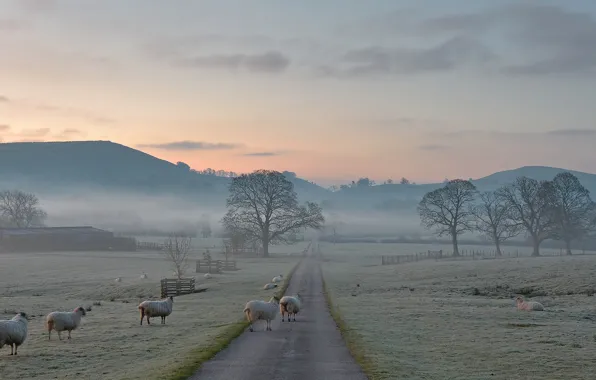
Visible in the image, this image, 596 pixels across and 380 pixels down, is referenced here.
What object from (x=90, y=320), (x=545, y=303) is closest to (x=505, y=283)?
(x=545, y=303)

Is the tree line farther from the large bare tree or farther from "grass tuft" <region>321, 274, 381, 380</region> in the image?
"grass tuft" <region>321, 274, 381, 380</region>

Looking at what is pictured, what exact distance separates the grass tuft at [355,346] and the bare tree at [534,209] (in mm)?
75445

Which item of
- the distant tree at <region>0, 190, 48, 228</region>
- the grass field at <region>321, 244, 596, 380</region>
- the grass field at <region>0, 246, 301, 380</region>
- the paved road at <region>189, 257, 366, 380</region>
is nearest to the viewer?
the paved road at <region>189, 257, 366, 380</region>

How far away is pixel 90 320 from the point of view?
1478 inches

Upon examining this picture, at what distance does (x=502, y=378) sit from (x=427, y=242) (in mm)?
159885

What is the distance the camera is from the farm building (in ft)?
477

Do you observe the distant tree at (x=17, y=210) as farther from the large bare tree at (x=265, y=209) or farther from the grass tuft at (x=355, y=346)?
the grass tuft at (x=355, y=346)

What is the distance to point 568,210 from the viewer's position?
340 feet

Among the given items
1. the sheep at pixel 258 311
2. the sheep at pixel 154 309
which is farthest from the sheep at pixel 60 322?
the sheep at pixel 258 311

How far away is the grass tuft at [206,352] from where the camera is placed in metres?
19.6

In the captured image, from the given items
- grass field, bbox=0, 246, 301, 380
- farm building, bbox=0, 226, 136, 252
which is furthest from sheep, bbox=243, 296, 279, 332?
farm building, bbox=0, 226, 136, 252

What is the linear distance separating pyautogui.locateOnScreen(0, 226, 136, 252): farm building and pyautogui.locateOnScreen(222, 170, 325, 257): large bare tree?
46055mm

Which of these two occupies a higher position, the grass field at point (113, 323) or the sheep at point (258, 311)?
the sheep at point (258, 311)

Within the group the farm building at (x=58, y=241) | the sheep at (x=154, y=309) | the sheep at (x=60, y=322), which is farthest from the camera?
the farm building at (x=58, y=241)
